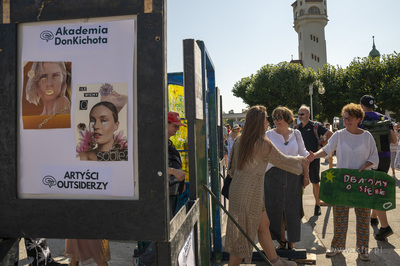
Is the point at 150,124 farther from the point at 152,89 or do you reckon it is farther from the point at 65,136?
the point at 65,136

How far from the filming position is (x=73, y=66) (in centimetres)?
144

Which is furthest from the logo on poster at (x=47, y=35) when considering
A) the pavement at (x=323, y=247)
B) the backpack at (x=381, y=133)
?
the backpack at (x=381, y=133)

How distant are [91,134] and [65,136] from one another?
115 mm

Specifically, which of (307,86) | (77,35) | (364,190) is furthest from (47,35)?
(307,86)

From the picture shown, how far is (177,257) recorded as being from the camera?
1.60 metres

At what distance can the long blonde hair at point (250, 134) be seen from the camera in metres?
3.18

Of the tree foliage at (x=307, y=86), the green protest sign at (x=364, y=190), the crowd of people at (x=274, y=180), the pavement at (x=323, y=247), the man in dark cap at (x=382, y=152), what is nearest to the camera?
the crowd of people at (x=274, y=180)

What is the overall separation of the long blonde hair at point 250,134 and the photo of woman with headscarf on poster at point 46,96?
2023 mm

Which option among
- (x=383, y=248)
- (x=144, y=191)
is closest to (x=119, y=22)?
(x=144, y=191)

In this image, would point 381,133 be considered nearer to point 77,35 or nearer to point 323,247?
point 323,247

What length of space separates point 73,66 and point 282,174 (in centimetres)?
322

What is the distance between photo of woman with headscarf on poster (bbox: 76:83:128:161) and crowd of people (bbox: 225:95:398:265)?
1.95m

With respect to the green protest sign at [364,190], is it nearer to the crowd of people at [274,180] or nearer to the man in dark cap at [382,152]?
the crowd of people at [274,180]

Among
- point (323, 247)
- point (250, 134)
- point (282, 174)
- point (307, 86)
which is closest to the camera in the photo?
point (250, 134)
